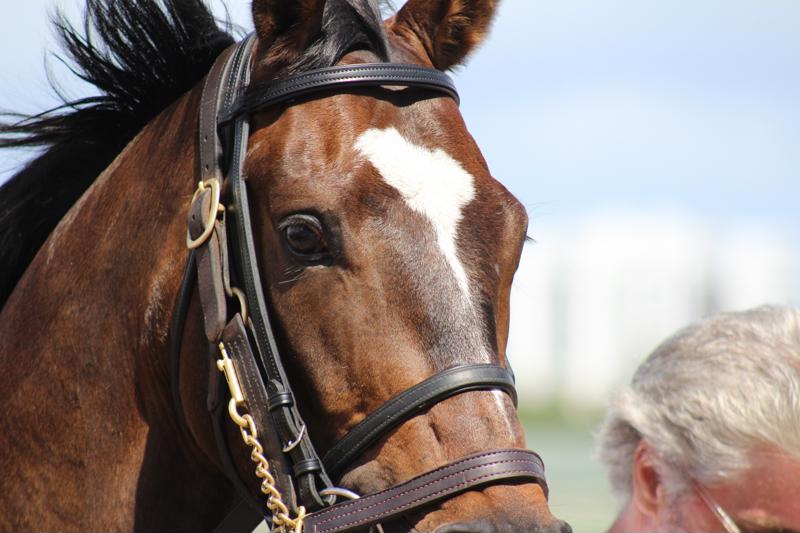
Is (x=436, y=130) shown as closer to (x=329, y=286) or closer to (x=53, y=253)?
(x=329, y=286)

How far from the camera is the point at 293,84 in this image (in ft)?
10.0

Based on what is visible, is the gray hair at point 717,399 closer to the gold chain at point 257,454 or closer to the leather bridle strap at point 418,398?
the leather bridle strap at point 418,398

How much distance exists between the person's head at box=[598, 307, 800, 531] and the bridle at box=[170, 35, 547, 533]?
494 mm

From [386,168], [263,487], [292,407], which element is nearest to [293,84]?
[386,168]

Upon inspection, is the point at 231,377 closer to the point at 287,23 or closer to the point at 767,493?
the point at 287,23

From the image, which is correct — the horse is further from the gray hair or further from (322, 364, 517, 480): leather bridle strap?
the gray hair

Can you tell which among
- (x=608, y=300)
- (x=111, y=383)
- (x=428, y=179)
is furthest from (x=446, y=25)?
(x=608, y=300)

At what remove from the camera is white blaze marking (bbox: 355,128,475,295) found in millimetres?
2814

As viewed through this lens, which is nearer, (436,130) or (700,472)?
(700,472)

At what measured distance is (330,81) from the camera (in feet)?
9.98

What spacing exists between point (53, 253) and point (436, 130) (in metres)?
1.31

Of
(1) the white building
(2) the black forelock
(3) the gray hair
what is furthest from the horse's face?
(1) the white building

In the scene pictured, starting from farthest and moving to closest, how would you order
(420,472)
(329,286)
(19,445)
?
(19,445)
(329,286)
(420,472)

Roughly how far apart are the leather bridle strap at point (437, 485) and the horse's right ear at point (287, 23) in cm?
131
